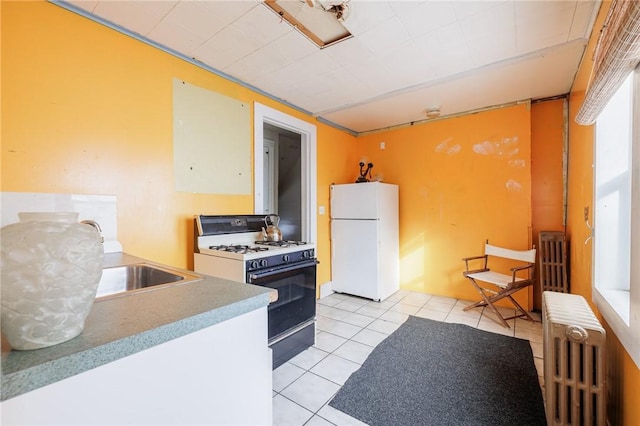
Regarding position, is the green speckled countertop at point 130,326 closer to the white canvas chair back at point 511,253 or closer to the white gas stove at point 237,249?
the white gas stove at point 237,249

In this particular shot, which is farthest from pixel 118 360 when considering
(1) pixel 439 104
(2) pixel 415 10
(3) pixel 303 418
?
(1) pixel 439 104

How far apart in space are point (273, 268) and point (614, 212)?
221cm

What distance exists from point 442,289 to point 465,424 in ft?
7.52

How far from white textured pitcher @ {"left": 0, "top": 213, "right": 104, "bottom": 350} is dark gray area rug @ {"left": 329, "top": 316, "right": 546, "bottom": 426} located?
5.40 feet

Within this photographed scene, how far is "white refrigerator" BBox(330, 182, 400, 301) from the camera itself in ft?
11.5

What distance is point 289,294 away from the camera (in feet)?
7.33

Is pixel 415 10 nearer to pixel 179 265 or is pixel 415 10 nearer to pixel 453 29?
pixel 453 29

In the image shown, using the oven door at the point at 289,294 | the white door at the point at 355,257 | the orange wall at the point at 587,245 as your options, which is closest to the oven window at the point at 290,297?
the oven door at the point at 289,294

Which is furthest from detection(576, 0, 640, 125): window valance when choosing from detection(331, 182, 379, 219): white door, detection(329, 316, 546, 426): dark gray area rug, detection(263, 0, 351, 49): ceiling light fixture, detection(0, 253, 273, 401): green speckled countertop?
detection(331, 182, 379, 219): white door

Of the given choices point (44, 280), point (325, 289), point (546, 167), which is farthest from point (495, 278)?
point (44, 280)

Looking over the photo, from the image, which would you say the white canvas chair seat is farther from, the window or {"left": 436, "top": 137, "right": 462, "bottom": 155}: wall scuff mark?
{"left": 436, "top": 137, "right": 462, "bottom": 155}: wall scuff mark

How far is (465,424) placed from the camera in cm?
155

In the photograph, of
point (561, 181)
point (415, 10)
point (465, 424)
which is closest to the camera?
point (465, 424)

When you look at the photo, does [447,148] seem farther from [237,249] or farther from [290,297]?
[237,249]
